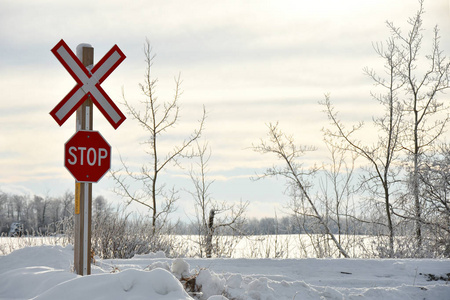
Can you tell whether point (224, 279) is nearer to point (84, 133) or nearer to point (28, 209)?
point (84, 133)

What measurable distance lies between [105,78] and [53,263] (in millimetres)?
3171

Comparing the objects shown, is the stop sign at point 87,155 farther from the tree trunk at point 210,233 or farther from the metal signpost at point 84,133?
the tree trunk at point 210,233

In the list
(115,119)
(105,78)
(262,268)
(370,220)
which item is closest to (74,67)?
(105,78)

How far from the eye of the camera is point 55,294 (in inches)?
182

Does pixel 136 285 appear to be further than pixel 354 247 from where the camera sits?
No

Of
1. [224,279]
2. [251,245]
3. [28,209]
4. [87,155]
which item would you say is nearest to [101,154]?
[87,155]

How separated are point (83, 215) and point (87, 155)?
767mm

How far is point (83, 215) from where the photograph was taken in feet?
20.5

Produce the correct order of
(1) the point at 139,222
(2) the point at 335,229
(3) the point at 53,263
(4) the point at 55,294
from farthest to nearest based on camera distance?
(2) the point at 335,229 < (1) the point at 139,222 < (3) the point at 53,263 < (4) the point at 55,294

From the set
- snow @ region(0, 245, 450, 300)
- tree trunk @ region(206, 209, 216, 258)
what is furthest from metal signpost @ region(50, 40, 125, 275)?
tree trunk @ region(206, 209, 216, 258)

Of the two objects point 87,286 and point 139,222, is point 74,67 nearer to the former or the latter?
point 87,286

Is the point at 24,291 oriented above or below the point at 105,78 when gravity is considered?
below

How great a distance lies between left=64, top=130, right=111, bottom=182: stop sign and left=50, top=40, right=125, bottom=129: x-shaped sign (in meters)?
0.34

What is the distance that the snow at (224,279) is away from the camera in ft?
15.4
